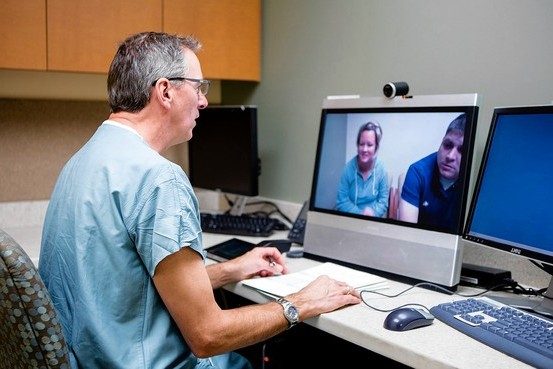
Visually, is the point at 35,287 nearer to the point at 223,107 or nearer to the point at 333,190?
the point at 333,190

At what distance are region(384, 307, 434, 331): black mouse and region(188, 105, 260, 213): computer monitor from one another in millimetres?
1093

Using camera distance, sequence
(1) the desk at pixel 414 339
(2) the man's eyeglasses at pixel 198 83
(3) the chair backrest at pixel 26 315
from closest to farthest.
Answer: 1. (3) the chair backrest at pixel 26 315
2. (1) the desk at pixel 414 339
3. (2) the man's eyeglasses at pixel 198 83

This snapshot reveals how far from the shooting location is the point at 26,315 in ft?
2.92

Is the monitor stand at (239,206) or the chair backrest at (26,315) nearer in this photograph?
the chair backrest at (26,315)

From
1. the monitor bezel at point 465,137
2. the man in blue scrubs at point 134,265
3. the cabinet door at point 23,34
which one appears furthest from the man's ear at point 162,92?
the cabinet door at point 23,34

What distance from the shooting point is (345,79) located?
201 centimetres

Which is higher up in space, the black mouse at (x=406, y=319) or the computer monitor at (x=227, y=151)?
the computer monitor at (x=227, y=151)

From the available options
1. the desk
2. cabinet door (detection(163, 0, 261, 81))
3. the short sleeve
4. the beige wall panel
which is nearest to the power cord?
the desk

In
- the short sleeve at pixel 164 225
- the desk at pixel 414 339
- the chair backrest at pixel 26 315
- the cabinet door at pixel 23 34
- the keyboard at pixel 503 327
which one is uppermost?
the cabinet door at pixel 23 34

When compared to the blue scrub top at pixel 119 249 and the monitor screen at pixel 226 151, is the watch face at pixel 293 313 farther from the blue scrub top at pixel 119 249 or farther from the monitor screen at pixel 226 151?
the monitor screen at pixel 226 151

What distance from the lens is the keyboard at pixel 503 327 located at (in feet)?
3.21

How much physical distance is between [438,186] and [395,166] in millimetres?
134

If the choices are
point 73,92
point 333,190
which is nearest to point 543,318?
point 333,190

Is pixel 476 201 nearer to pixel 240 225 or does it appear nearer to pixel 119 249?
pixel 119 249
